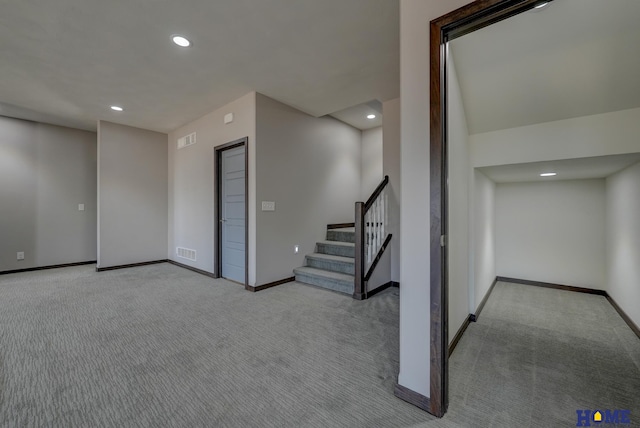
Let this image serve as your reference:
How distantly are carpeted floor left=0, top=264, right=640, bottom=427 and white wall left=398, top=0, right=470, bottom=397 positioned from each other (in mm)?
281

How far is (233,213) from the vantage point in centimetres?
424

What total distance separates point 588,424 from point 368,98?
3805mm

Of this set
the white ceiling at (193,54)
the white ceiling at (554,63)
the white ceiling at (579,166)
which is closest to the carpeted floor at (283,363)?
the white ceiling at (579,166)

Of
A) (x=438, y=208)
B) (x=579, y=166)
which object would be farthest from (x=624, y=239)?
(x=438, y=208)

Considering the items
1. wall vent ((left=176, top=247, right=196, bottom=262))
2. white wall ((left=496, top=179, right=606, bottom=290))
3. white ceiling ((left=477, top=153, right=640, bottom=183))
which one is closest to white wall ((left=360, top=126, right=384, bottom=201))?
white wall ((left=496, top=179, right=606, bottom=290))

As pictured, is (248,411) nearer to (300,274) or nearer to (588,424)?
(588,424)

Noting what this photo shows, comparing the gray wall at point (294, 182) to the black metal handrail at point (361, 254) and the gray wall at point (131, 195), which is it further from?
the gray wall at point (131, 195)

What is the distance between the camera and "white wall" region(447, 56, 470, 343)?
1911 millimetres

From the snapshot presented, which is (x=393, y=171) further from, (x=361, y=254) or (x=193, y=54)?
(x=193, y=54)

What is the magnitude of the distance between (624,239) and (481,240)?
1.38 meters

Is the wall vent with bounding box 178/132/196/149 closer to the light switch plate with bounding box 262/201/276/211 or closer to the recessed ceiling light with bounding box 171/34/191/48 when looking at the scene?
the light switch plate with bounding box 262/201/276/211

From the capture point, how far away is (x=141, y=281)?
4211 mm

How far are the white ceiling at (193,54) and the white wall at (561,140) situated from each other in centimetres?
136

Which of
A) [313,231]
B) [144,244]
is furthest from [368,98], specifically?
[144,244]
